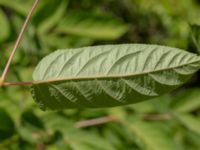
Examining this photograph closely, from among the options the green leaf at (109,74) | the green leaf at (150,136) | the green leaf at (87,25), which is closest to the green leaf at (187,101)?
the green leaf at (150,136)

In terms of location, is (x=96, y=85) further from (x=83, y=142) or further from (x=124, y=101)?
(x=83, y=142)

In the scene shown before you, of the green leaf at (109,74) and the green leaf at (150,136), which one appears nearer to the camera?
the green leaf at (109,74)

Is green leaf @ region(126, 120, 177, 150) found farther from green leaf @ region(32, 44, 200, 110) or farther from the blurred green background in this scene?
green leaf @ region(32, 44, 200, 110)

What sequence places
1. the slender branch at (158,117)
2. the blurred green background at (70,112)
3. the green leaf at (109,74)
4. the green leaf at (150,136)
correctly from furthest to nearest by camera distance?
1. the slender branch at (158,117)
2. the green leaf at (150,136)
3. the blurred green background at (70,112)
4. the green leaf at (109,74)

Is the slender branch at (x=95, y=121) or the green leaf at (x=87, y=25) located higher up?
the green leaf at (x=87, y=25)

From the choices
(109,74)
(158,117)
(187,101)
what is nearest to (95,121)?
(158,117)

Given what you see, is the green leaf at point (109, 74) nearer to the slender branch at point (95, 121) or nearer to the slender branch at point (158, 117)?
the slender branch at point (95, 121)

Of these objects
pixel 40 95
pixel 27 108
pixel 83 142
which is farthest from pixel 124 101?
pixel 27 108

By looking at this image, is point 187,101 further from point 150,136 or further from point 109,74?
point 109,74
